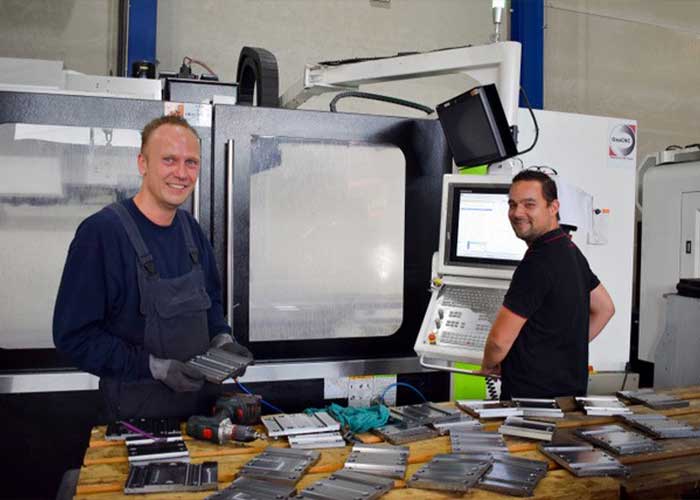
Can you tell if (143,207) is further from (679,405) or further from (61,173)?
(679,405)

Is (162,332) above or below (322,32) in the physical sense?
below

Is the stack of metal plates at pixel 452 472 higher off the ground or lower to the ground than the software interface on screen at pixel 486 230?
lower

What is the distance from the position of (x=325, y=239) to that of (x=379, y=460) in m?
1.31

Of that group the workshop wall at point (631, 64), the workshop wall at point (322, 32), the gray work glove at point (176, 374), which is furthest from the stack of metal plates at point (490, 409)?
the workshop wall at point (631, 64)

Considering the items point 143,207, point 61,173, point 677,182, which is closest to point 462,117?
point 143,207

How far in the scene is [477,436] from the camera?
1.63 m

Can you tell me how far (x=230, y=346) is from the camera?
2.01 m

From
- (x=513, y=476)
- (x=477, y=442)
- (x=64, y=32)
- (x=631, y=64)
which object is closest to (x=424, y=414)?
(x=477, y=442)

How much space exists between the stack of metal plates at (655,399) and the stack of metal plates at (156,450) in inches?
49.7

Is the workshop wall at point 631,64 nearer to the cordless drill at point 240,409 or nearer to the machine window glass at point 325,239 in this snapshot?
the machine window glass at point 325,239

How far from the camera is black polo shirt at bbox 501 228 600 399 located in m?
2.11

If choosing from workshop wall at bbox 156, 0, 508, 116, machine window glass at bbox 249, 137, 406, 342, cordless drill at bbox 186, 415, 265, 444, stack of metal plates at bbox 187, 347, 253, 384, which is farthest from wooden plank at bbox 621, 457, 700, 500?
workshop wall at bbox 156, 0, 508, 116

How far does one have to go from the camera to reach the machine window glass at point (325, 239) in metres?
2.58

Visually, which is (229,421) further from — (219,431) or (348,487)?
(348,487)
